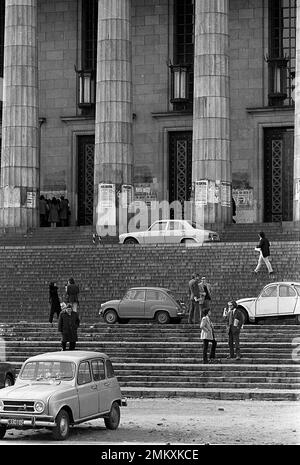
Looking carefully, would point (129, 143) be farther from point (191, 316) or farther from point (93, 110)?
point (191, 316)

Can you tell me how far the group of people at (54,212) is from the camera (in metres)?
47.9

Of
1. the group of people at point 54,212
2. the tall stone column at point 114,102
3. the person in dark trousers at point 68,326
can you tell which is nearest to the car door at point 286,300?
the person in dark trousers at point 68,326

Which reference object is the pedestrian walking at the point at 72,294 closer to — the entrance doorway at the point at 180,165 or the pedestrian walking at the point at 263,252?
the pedestrian walking at the point at 263,252

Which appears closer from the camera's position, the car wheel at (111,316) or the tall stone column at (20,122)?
the car wheel at (111,316)

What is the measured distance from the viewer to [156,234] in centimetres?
4159

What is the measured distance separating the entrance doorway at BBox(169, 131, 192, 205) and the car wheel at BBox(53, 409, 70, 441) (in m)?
30.5

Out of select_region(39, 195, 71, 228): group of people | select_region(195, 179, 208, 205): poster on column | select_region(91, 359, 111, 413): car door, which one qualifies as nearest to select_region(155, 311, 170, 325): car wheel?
select_region(195, 179, 208, 205): poster on column

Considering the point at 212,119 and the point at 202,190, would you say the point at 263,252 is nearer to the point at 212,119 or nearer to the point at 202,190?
the point at 202,190

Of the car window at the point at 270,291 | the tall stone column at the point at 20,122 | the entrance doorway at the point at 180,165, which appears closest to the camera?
the car window at the point at 270,291

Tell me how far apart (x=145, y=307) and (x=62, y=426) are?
1404 cm

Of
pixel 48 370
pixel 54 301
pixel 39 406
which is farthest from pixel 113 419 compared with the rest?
pixel 54 301

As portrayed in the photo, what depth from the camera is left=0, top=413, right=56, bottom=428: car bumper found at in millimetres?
19109

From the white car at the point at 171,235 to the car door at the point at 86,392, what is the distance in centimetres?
2020
